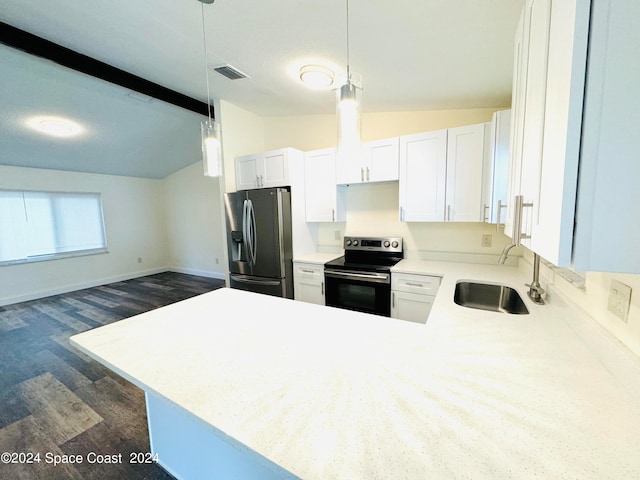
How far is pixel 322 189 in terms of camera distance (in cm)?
301

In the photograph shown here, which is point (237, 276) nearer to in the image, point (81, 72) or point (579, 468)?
point (81, 72)

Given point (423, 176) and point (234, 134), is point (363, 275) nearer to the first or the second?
point (423, 176)

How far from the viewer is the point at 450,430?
1.99ft

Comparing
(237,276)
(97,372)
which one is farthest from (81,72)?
(97,372)

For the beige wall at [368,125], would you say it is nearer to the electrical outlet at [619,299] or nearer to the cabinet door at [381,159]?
the cabinet door at [381,159]

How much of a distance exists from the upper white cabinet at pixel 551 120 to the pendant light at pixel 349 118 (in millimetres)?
655

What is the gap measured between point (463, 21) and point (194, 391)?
7.01ft

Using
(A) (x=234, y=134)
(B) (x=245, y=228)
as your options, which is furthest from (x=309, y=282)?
(A) (x=234, y=134)

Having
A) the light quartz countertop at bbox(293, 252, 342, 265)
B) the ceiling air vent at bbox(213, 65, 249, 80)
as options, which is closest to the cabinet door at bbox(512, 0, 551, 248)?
the light quartz countertop at bbox(293, 252, 342, 265)

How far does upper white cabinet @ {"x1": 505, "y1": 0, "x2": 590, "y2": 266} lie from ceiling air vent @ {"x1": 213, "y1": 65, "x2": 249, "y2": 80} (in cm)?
215

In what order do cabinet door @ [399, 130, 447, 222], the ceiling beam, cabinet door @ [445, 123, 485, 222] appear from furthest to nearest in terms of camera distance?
cabinet door @ [399, 130, 447, 222]
cabinet door @ [445, 123, 485, 222]
the ceiling beam

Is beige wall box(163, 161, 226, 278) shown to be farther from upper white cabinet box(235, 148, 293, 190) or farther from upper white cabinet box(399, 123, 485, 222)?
upper white cabinet box(399, 123, 485, 222)

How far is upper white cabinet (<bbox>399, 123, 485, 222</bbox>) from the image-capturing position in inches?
88.7

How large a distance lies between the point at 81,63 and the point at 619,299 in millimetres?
4039
